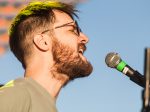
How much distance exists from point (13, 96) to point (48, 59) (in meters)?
0.73

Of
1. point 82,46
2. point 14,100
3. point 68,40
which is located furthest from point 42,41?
point 14,100

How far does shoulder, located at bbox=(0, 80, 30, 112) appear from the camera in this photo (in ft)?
9.82

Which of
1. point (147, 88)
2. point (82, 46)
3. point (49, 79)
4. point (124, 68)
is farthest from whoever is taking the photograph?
point (82, 46)

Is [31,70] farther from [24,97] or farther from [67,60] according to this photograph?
[24,97]

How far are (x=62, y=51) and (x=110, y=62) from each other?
0.41m

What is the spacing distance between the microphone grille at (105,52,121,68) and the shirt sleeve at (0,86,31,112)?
2.28 feet

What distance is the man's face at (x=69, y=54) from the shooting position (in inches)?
145

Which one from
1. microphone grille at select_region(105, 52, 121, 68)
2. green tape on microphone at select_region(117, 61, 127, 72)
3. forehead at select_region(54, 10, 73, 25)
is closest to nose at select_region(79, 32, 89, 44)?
forehead at select_region(54, 10, 73, 25)

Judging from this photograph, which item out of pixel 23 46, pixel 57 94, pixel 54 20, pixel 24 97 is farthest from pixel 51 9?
pixel 24 97

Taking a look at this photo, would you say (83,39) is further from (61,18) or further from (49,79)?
(49,79)

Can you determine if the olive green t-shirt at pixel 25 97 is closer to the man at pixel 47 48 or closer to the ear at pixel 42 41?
the man at pixel 47 48

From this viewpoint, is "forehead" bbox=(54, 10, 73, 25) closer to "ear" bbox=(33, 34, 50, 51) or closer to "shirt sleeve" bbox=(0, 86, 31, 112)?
"ear" bbox=(33, 34, 50, 51)

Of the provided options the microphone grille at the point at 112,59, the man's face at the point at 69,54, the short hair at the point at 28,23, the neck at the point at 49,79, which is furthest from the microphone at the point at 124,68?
the short hair at the point at 28,23

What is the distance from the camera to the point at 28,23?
3883 millimetres
